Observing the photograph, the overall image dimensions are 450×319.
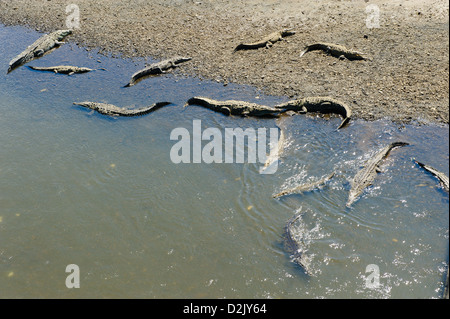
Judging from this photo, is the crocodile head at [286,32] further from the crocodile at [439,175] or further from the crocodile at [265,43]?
the crocodile at [439,175]

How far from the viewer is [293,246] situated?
19.9ft

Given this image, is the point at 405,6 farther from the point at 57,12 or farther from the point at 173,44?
the point at 57,12

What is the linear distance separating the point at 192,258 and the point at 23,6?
17.7 metres

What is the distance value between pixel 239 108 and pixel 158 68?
3646 millimetres

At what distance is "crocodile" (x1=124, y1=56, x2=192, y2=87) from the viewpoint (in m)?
11.2

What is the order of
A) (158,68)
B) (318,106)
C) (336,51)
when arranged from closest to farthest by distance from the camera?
(318,106) < (336,51) < (158,68)

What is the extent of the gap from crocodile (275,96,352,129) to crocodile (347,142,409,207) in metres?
1.53

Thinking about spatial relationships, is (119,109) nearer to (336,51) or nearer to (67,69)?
(67,69)

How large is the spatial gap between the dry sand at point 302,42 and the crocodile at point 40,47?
0.71 meters

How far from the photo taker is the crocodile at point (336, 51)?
10.3 meters

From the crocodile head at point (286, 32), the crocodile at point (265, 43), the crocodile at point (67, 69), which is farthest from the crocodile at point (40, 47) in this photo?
the crocodile head at point (286, 32)

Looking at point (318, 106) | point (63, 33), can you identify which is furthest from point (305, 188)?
point (63, 33)

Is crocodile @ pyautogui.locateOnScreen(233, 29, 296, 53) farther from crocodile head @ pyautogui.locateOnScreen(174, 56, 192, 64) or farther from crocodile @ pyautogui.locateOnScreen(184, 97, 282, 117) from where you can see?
Result: crocodile @ pyautogui.locateOnScreen(184, 97, 282, 117)
